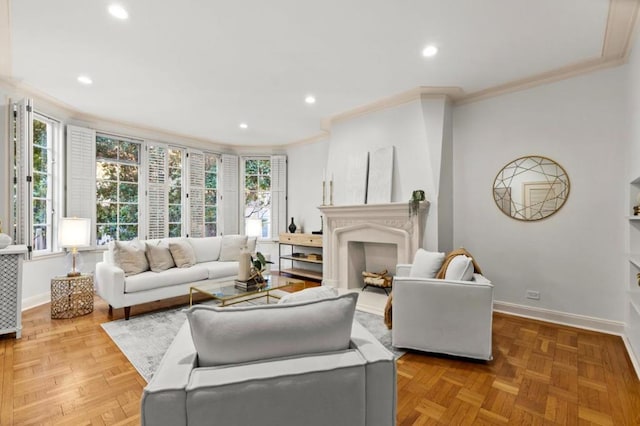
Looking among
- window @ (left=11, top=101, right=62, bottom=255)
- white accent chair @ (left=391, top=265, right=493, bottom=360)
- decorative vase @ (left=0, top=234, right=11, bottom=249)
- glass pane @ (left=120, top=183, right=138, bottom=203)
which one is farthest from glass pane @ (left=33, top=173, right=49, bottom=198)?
white accent chair @ (left=391, top=265, right=493, bottom=360)

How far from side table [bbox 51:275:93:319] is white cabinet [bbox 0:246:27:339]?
0.55 m

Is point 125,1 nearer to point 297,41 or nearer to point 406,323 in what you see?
point 297,41

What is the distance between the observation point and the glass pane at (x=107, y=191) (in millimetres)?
4832

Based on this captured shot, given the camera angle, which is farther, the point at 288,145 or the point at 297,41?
the point at 288,145

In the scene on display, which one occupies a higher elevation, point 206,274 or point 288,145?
point 288,145

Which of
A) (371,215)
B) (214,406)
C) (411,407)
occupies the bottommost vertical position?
(411,407)

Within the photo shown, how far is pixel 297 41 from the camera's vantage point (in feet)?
8.98

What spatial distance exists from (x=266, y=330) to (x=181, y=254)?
3.41 metres

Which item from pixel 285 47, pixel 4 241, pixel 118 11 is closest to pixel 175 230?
pixel 4 241

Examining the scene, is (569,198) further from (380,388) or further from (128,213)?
(128,213)

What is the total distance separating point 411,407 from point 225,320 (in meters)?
1.42

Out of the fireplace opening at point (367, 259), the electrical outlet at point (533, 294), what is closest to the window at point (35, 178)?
the fireplace opening at point (367, 259)

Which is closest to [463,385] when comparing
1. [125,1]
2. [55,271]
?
[125,1]

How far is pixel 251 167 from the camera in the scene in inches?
263
